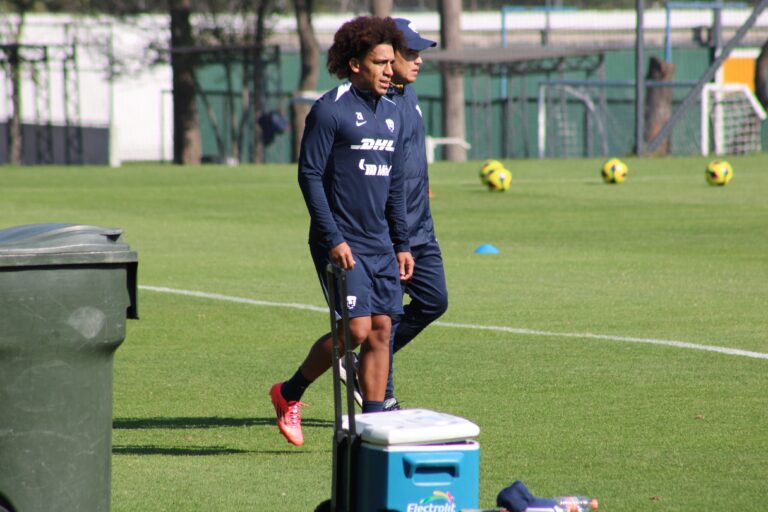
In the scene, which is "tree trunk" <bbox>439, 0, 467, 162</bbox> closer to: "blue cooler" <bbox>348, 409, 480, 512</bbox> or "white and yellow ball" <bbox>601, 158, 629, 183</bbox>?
"white and yellow ball" <bbox>601, 158, 629, 183</bbox>

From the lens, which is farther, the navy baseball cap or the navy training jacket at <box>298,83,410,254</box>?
the navy baseball cap

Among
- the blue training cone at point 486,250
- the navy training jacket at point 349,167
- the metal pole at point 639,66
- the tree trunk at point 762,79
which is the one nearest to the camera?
the navy training jacket at point 349,167

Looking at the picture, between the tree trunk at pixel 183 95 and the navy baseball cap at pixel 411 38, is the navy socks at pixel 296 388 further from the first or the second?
the tree trunk at pixel 183 95

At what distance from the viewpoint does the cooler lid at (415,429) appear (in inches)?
200

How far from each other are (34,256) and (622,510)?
2.42m

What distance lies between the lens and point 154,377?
31.1ft

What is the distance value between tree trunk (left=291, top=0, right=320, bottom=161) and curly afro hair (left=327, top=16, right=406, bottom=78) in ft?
113

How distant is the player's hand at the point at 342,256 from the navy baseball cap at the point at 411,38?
134cm

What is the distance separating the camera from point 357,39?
7.01 meters

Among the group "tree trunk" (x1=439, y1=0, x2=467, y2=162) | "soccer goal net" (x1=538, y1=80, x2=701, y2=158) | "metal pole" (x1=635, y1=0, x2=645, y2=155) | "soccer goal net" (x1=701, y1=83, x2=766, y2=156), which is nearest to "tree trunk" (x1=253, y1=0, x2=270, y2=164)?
"tree trunk" (x1=439, y1=0, x2=467, y2=162)

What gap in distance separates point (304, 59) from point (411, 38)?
35.8m

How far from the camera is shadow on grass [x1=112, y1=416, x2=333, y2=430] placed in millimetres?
7930

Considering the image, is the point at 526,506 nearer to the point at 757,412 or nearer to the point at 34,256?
the point at 34,256

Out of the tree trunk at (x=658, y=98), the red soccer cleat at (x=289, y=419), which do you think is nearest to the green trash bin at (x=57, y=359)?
the red soccer cleat at (x=289, y=419)
